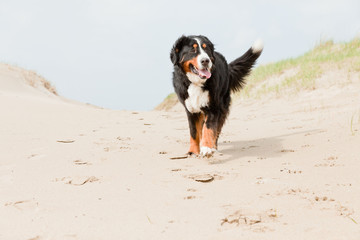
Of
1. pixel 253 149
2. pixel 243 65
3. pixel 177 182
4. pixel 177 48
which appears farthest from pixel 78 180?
pixel 243 65

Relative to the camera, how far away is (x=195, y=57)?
13.4ft

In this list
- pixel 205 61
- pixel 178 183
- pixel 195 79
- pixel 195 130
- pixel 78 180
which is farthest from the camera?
pixel 195 130

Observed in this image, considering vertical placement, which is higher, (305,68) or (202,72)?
(202,72)

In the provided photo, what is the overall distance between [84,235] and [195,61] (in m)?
2.38

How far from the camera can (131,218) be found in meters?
2.38

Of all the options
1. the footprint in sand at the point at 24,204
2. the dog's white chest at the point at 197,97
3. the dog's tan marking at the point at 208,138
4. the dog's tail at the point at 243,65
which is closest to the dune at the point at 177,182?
the footprint in sand at the point at 24,204

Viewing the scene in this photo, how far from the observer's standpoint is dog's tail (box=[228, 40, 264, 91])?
5.66 meters

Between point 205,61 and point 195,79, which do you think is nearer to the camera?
point 205,61

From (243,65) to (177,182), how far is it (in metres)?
3.09

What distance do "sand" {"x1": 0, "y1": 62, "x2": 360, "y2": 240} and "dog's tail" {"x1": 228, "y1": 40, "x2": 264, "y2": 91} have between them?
2.71 ft

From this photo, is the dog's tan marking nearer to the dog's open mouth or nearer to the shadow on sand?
the shadow on sand

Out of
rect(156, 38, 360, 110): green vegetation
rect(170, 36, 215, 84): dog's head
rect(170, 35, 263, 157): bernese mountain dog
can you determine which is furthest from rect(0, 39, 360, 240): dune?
rect(156, 38, 360, 110): green vegetation

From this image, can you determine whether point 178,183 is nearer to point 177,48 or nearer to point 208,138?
point 208,138

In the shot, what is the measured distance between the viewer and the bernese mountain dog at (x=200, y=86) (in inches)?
162
